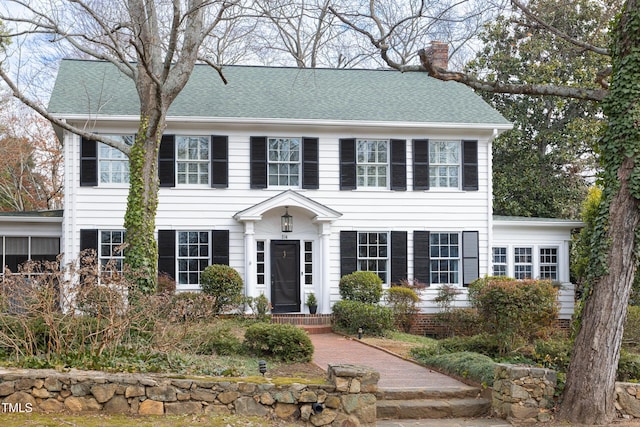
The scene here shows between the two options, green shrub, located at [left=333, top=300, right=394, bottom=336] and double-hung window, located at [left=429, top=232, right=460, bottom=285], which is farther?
double-hung window, located at [left=429, top=232, right=460, bottom=285]

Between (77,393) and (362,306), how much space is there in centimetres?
935

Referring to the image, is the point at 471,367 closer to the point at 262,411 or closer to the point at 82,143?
the point at 262,411

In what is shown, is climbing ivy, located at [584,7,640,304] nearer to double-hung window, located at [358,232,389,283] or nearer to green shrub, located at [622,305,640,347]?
green shrub, located at [622,305,640,347]

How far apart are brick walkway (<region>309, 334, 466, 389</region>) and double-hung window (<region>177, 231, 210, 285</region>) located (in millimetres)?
3725

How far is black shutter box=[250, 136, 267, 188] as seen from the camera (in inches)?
737

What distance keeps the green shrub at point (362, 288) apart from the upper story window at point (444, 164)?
3251 mm

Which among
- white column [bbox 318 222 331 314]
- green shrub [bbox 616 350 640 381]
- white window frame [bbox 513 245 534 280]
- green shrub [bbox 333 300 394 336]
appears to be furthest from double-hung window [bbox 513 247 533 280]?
green shrub [bbox 616 350 640 381]

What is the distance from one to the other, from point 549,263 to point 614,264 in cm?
1164

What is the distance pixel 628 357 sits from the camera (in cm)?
1064

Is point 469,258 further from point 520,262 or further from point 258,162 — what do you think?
point 258,162

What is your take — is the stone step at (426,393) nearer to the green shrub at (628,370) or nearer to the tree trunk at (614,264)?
the tree trunk at (614,264)

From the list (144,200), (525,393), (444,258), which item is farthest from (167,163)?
(525,393)

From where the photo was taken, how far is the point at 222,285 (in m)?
17.5

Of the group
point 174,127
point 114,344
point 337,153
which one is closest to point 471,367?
point 114,344
